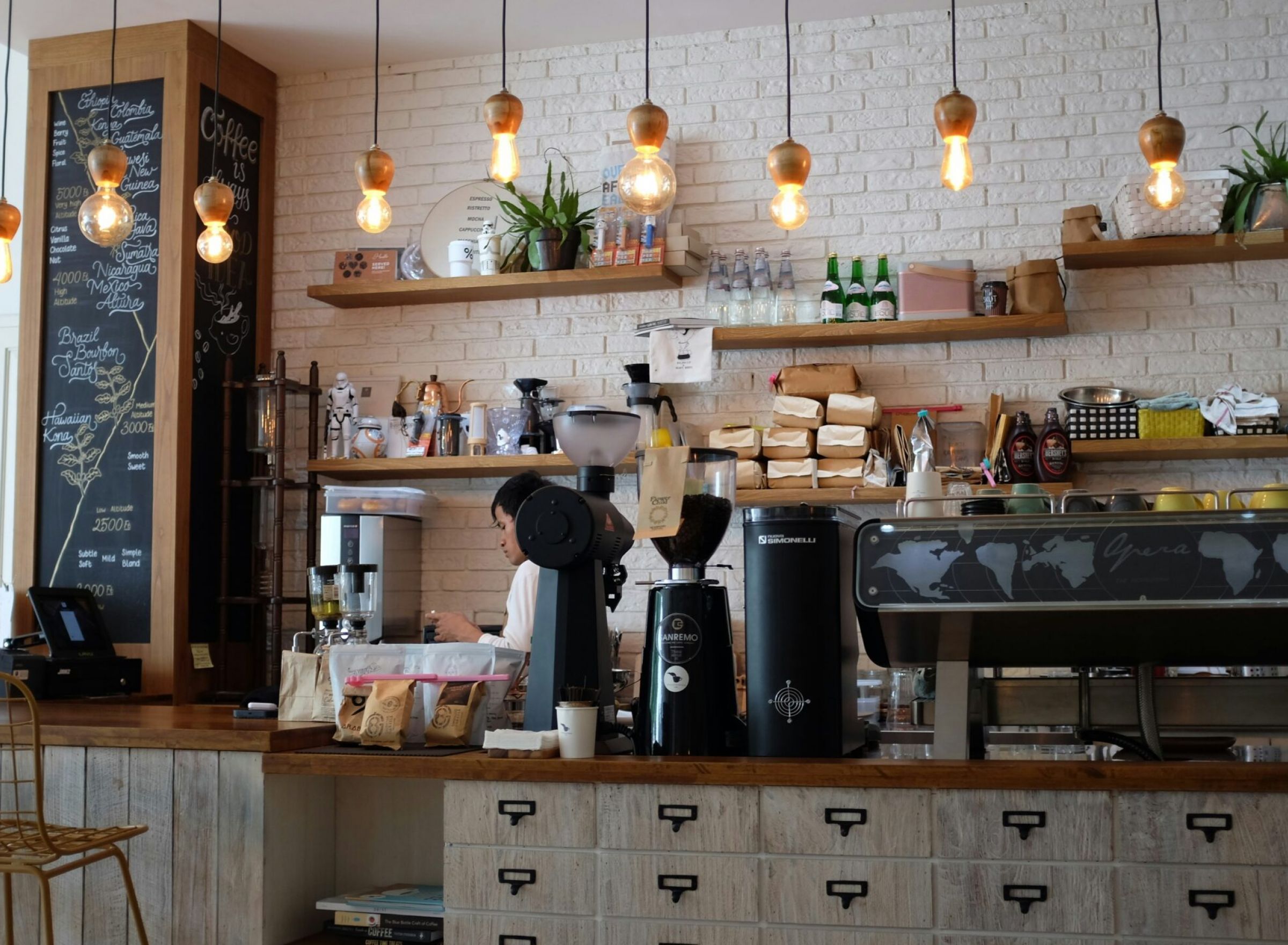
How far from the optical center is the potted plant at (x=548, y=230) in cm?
498

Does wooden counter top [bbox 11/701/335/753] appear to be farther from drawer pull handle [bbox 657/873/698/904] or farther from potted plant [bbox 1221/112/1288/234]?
potted plant [bbox 1221/112/1288/234]

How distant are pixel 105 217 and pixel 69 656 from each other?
1.71 m

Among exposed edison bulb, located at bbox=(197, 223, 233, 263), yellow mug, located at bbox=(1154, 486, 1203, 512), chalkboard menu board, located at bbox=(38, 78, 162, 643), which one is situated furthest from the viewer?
chalkboard menu board, located at bbox=(38, 78, 162, 643)

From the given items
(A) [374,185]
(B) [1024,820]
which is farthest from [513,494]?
(B) [1024,820]

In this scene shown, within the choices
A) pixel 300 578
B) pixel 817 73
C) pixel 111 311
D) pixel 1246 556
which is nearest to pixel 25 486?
pixel 111 311

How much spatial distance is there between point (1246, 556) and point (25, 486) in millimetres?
4447

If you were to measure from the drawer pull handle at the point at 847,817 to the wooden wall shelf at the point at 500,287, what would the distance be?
287cm

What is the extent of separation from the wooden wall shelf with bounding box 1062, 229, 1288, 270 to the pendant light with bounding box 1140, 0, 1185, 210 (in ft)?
3.39

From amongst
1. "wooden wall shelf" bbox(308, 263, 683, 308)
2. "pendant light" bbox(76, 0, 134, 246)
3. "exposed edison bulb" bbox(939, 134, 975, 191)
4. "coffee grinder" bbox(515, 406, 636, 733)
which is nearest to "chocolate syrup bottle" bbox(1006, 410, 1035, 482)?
"wooden wall shelf" bbox(308, 263, 683, 308)

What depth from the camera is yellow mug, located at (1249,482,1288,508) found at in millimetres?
2156

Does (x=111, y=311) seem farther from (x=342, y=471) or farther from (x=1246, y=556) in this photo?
(x=1246, y=556)

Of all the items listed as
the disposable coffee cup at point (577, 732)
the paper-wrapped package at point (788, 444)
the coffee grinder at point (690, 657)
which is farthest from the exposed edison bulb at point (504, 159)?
the paper-wrapped package at point (788, 444)

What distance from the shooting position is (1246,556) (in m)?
1.98

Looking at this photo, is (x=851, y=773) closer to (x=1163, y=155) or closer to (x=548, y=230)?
(x=1163, y=155)
